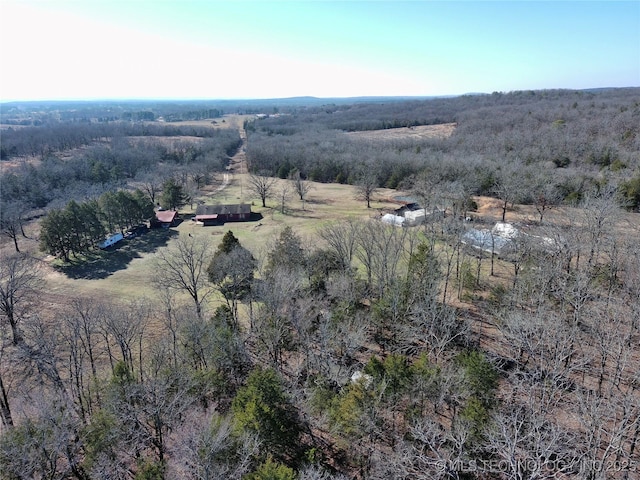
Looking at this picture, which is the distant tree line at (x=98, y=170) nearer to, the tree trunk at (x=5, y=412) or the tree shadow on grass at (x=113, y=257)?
the tree shadow on grass at (x=113, y=257)

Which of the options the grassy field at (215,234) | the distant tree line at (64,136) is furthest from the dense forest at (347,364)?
the distant tree line at (64,136)

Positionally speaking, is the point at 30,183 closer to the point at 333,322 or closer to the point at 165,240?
the point at 165,240

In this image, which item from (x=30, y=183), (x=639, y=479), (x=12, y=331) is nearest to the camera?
(x=639, y=479)

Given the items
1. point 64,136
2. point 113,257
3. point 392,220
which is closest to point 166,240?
point 113,257

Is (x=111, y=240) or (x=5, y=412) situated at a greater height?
(x=111, y=240)

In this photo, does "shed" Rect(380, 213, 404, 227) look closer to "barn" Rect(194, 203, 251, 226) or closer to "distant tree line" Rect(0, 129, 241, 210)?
"barn" Rect(194, 203, 251, 226)

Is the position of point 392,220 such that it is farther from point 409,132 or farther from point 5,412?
point 409,132

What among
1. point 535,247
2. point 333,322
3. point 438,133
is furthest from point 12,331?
point 438,133
